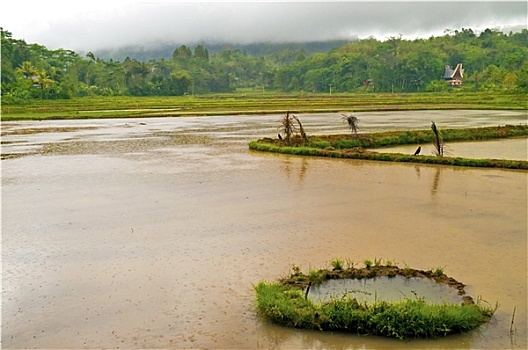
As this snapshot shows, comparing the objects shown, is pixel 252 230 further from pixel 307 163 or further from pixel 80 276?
pixel 307 163

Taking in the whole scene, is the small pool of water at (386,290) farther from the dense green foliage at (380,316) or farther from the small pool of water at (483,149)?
the small pool of water at (483,149)

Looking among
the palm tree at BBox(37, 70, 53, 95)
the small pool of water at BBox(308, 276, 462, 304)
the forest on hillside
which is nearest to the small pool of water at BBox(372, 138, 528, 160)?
the small pool of water at BBox(308, 276, 462, 304)

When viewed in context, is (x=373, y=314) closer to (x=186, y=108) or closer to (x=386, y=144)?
(x=386, y=144)

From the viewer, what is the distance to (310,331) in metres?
5.29

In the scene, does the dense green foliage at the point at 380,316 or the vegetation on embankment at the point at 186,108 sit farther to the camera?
the vegetation on embankment at the point at 186,108

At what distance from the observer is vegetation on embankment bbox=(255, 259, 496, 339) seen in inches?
202

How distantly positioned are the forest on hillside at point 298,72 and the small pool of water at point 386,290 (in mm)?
42875

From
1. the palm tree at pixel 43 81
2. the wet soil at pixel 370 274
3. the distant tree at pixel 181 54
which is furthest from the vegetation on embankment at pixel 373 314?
the distant tree at pixel 181 54

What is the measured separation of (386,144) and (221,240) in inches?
453

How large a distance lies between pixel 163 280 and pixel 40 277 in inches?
61.0

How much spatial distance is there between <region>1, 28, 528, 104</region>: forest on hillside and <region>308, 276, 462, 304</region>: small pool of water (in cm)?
4287

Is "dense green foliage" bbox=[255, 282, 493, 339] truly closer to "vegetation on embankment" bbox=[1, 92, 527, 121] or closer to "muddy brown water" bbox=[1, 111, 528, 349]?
"muddy brown water" bbox=[1, 111, 528, 349]

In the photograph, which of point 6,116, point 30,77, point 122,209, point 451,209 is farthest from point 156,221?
point 30,77

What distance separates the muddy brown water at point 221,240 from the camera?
5336mm
